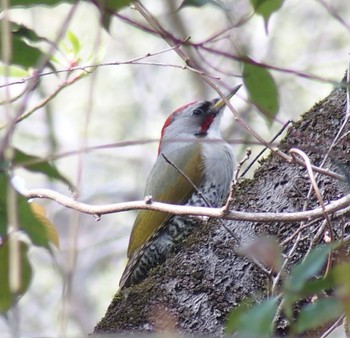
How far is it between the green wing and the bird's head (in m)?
0.49

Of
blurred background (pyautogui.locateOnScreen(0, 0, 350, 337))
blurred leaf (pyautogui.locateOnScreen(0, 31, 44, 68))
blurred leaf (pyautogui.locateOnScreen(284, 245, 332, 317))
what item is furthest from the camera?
blurred background (pyautogui.locateOnScreen(0, 0, 350, 337))

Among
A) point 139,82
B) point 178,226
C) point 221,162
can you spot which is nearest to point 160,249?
point 178,226

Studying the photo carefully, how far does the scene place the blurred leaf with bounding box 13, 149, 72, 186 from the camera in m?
1.69

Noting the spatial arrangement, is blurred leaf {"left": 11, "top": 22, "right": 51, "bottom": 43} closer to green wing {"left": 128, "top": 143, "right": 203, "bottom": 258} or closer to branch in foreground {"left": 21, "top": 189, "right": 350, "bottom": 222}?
branch in foreground {"left": 21, "top": 189, "right": 350, "bottom": 222}

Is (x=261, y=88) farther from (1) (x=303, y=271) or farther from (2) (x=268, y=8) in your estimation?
(1) (x=303, y=271)

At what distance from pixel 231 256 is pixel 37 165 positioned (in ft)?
3.23

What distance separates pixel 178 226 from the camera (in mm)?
3936

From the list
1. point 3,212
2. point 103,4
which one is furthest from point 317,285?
point 3,212

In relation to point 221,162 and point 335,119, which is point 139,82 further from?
point 335,119

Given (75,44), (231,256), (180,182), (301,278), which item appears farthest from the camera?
(180,182)

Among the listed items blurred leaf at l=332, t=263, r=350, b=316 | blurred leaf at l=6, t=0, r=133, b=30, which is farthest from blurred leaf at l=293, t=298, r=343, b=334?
blurred leaf at l=6, t=0, r=133, b=30

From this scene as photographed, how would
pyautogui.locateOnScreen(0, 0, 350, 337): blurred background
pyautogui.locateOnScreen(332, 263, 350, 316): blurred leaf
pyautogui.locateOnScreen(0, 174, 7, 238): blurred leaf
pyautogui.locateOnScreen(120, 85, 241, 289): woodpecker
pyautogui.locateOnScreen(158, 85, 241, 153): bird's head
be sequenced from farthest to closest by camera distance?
pyautogui.locateOnScreen(0, 0, 350, 337): blurred background, pyautogui.locateOnScreen(158, 85, 241, 153): bird's head, pyautogui.locateOnScreen(120, 85, 241, 289): woodpecker, pyautogui.locateOnScreen(0, 174, 7, 238): blurred leaf, pyautogui.locateOnScreen(332, 263, 350, 316): blurred leaf

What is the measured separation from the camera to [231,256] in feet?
8.38

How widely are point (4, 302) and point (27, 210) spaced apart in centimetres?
23
